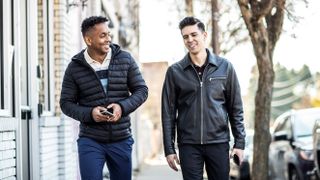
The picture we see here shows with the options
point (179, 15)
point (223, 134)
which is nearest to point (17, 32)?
point (223, 134)

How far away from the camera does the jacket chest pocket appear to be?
20.6ft

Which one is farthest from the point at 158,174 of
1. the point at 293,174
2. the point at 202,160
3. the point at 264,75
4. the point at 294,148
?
the point at 202,160

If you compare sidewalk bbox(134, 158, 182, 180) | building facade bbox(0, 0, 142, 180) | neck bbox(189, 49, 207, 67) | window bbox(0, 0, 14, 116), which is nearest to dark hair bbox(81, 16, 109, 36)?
neck bbox(189, 49, 207, 67)

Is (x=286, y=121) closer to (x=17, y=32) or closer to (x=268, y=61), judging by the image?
(x=268, y=61)

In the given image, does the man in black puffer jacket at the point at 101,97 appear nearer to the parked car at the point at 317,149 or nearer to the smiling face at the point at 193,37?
the smiling face at the point at 193,37

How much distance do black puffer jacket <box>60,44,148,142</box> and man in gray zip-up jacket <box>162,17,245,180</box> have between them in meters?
0.29

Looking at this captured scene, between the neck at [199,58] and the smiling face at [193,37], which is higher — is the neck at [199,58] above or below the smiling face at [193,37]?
below

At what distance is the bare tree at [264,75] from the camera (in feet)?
41.4

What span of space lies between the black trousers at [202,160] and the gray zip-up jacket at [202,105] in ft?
0.19

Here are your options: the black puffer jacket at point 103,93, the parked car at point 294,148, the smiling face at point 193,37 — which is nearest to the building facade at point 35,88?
the black puffer jacket at point 103,93

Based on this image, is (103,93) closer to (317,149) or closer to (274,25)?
(317,149)

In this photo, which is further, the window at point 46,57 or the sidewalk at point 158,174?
the sidewalk at point 158,174

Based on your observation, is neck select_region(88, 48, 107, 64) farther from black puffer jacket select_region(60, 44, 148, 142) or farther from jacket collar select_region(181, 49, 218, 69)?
jacket collar select_region(181, 49, 218, 69)

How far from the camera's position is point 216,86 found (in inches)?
248
